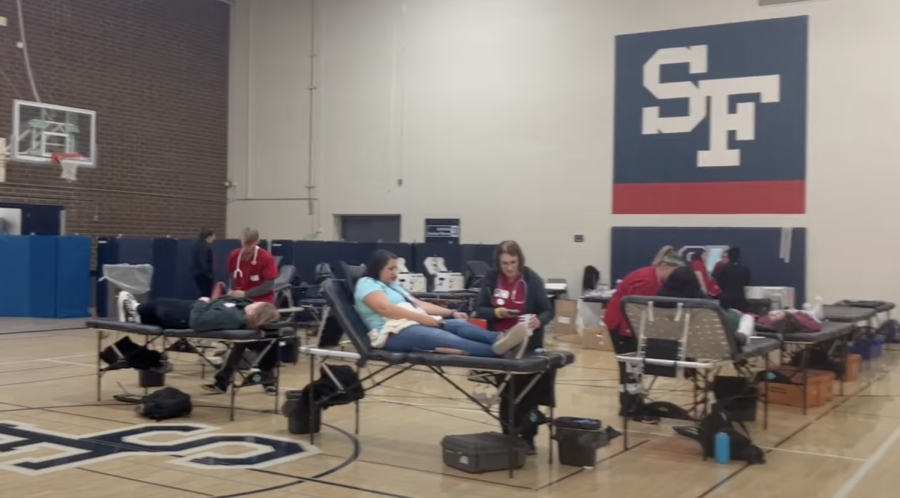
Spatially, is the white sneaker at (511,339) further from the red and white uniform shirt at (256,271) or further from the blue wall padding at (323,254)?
the blue wall padding at (323,254)

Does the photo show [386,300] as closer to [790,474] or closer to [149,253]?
[790,474]

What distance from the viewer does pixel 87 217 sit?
1631 cm

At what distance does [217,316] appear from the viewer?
21.3 feet

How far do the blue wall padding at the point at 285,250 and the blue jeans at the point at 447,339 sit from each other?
33.5 ft

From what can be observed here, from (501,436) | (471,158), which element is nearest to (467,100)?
(471,158)

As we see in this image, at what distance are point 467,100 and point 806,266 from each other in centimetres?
661

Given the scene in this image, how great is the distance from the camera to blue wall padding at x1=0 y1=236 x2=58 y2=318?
46.9 feet

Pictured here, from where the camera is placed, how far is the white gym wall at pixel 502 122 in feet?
43.3

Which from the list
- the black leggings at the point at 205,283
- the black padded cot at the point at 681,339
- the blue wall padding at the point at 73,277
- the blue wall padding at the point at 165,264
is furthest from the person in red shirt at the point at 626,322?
the blue wall padding at the point at 73,277

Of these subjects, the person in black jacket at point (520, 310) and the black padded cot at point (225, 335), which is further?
the black padded cot at point (225, 335)

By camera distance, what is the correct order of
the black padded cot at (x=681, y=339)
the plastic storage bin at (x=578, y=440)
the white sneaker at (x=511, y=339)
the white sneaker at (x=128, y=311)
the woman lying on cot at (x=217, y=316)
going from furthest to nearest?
the white sneaker at (x=128, y=311)
the woman lying on cot at (x=217, y=316)
the black padded cot at (x=681, y=339)
the plastic storage bin at (x=578, y=440)
the white sneaker at (x=511, y=339)

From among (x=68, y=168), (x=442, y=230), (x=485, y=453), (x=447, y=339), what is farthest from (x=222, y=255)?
(x=485, y=453)

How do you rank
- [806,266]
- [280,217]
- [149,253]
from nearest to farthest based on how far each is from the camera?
[806,266], [149,253], [280,217]

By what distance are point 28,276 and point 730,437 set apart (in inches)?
480
